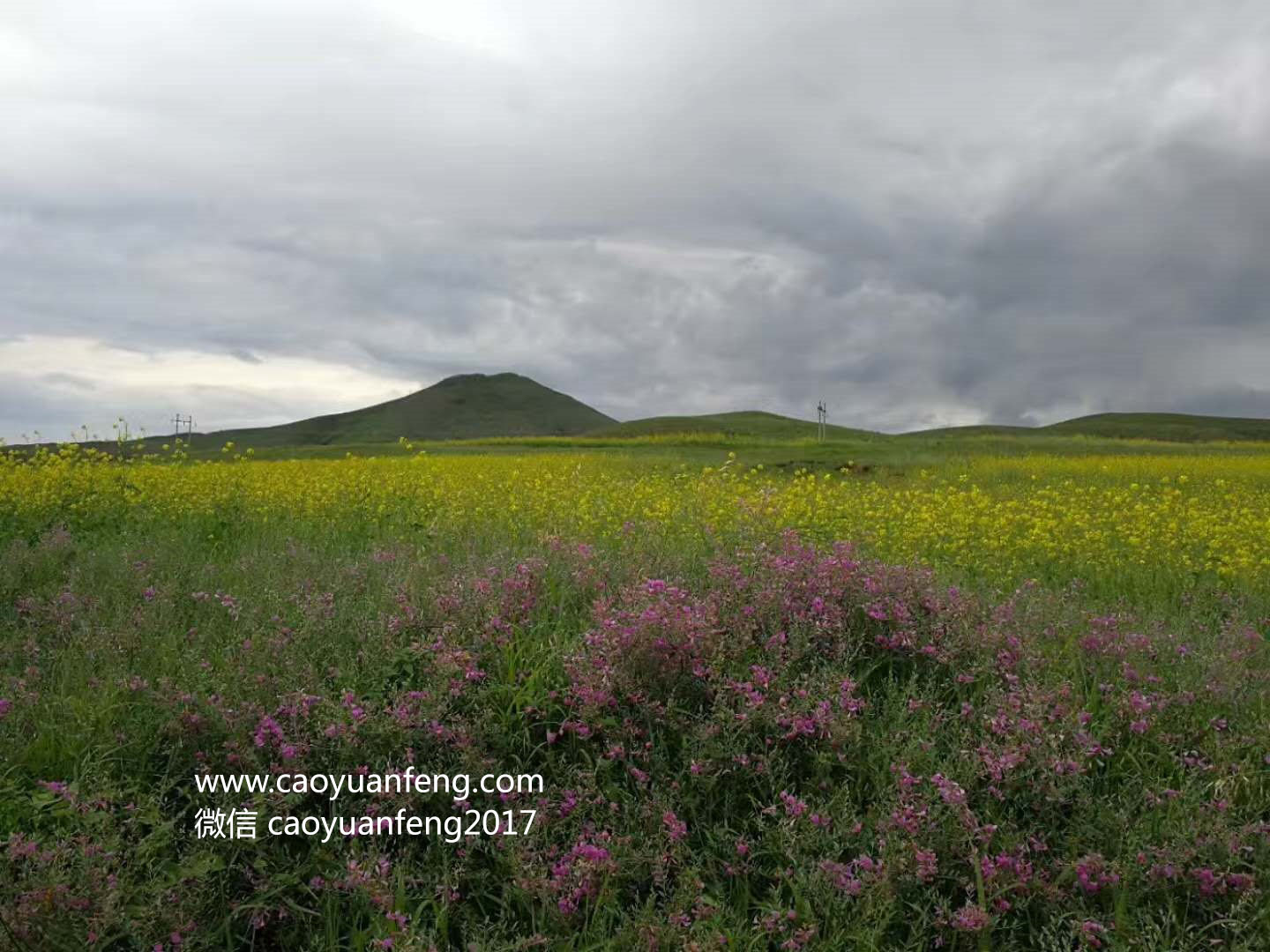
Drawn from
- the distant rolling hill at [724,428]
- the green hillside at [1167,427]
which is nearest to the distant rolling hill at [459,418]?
the distant rolling hill at [724,428]

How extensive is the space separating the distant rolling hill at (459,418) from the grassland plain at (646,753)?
11180 cm

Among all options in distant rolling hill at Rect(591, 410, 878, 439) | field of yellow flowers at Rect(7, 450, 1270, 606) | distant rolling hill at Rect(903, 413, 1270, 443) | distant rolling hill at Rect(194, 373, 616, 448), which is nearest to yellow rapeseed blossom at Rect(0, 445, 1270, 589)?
field of yellow flowers at Rect(7, 450, 1270, 606)

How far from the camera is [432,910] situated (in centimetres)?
306

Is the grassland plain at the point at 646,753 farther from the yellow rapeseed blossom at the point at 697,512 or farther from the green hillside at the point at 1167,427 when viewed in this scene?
the green hillside at the point at 1167,427

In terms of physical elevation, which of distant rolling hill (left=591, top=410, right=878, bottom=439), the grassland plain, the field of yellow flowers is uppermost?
distant rolling hill (left=591, top=410, right=878, bottom=439)

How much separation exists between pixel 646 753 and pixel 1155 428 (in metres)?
74.6

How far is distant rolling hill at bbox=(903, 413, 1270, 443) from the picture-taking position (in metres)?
59.2

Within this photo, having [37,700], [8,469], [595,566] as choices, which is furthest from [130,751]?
[8,469]

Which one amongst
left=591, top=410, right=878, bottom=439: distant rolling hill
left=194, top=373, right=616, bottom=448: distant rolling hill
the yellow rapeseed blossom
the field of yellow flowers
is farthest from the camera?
left=194, top=373, right=616, bottom=448: distant rolling hill

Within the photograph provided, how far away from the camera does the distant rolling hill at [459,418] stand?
129 metres

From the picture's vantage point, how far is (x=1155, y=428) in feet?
215

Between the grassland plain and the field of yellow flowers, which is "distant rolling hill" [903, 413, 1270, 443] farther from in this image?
the grassland plain

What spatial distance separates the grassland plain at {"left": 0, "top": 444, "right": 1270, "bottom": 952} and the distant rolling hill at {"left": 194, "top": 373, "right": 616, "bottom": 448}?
111796 millimetres

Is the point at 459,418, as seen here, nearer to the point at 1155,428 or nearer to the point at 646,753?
the point at 1155,428
